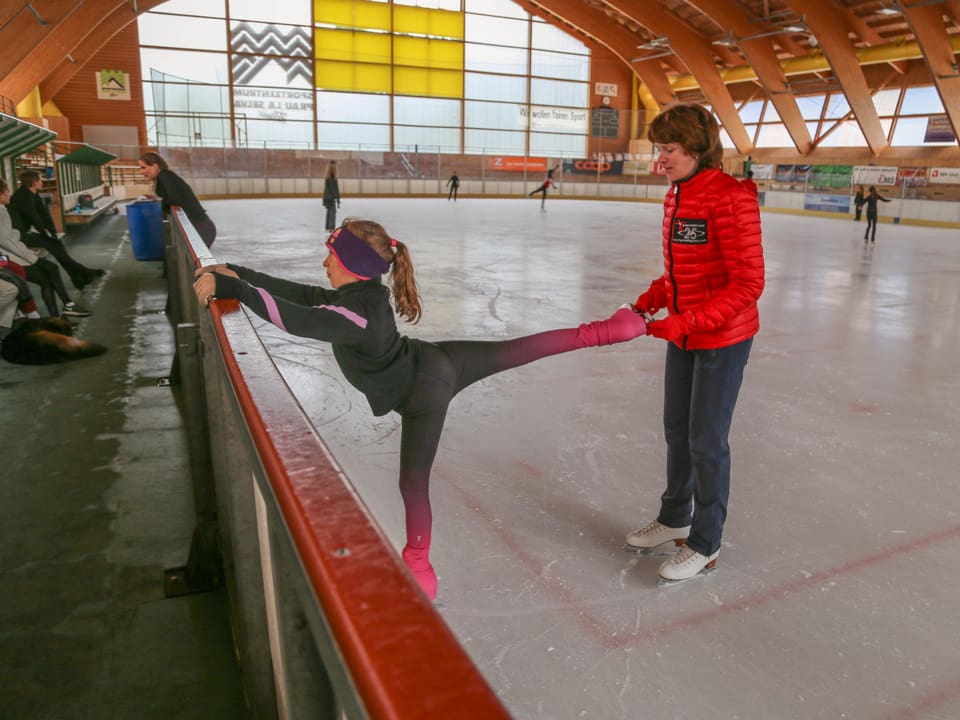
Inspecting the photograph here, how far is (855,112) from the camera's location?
92.8 ft

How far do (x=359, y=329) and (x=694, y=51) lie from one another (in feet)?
114

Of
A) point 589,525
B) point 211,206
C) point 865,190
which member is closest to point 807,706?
point 589,525

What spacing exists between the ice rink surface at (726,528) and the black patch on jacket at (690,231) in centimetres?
122

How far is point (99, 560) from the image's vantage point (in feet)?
9.99

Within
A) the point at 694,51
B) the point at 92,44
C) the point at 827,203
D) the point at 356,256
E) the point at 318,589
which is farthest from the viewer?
the point at 694,51

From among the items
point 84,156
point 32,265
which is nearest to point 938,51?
point 84,156

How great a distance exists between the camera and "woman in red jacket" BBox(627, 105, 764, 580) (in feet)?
7.80

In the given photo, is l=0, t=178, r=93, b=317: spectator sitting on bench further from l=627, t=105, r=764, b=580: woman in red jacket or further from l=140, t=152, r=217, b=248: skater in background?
l=627, t=105, r=764, b=580: woman in red jacket

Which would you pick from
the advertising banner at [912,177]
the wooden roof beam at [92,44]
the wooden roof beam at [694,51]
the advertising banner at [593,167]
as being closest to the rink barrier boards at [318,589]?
the advertising banner at [912,177]

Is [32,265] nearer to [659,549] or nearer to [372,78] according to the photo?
[659,549]

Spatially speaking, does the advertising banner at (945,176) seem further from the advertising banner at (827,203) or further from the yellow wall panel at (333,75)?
the yellow wall panel at (333,75)

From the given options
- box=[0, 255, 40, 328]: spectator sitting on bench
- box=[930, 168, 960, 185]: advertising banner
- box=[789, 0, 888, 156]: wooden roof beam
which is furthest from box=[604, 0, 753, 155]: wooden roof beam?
box=[0, 255, 40, 328]: spectator sitting on bench

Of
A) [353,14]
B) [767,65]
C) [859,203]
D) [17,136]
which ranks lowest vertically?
[859,203]

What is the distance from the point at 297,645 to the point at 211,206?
25.5 metres
